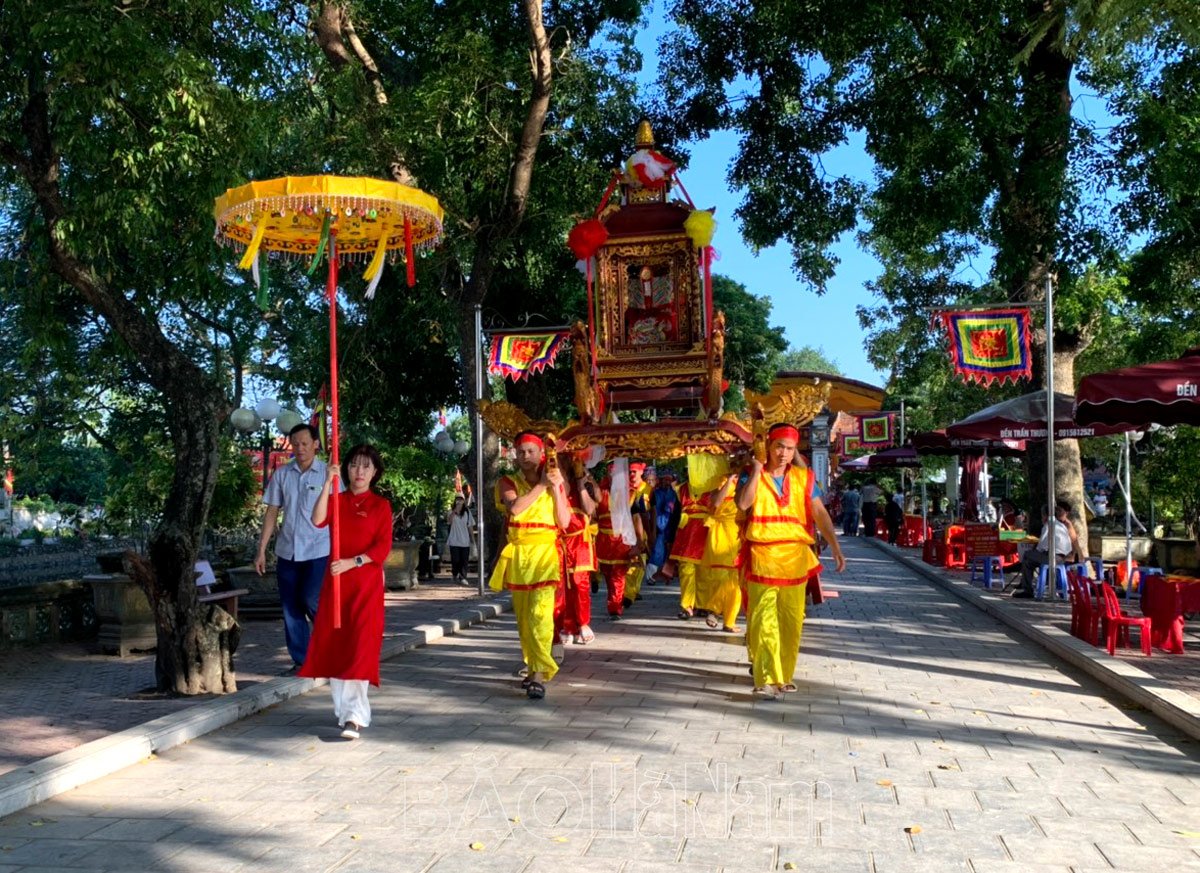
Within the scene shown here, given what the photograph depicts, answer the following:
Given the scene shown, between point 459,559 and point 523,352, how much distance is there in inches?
199

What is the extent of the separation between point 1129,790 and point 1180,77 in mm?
13929

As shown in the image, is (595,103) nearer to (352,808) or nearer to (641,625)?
(641,625)

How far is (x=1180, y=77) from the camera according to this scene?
16344 mm

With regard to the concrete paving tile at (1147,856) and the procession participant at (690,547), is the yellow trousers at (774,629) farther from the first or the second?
the procession participant at (690,547)

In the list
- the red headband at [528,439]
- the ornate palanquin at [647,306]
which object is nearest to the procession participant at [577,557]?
the ornate palanquin at [647,306]

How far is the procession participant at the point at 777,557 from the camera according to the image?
8008 millimetres

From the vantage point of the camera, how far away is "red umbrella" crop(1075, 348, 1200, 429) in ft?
30.4

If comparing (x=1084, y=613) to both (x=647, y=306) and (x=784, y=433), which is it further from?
(x=647, y=306)

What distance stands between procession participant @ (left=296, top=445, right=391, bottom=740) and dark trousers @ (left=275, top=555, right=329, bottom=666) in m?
1.84

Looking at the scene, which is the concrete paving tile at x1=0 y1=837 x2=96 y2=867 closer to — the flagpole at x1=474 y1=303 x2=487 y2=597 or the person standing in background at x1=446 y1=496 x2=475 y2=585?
the flagpole at x1=474 y1=303 x2=487 y2=597

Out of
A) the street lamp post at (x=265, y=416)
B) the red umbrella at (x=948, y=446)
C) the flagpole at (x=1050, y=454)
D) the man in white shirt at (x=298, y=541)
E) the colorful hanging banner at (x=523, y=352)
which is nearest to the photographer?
the man in white shirt at (x=298, y=541)

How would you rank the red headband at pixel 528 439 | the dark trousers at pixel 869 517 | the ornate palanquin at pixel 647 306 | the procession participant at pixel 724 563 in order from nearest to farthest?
the red headband at pixel 528 439 → the ornate palanquin at pixel 647 306 → the procession participant at pixel 724 563 → the dark trousers at pixel 869 517

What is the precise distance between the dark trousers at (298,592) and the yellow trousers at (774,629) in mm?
3292

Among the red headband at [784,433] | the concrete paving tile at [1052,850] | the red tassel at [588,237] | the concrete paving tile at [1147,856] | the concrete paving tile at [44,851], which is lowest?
the concrete paving tile at [1147,856]
